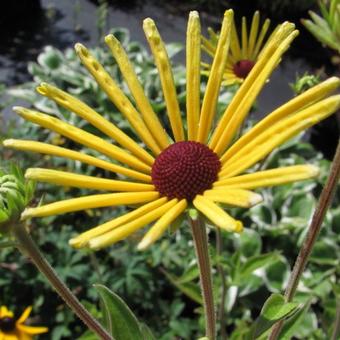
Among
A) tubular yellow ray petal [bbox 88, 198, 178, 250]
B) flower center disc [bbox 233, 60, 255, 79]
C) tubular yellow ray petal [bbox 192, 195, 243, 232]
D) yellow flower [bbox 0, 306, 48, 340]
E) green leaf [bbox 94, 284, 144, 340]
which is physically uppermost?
tubular yellow ray petal [bbox 88, 198, 178, 250]

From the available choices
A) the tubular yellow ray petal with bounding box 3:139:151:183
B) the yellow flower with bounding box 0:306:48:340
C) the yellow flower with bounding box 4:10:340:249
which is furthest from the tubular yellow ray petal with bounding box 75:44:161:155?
the yellow flower with bounding box 0:306:48:340

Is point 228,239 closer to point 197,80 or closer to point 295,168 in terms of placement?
point 197,80

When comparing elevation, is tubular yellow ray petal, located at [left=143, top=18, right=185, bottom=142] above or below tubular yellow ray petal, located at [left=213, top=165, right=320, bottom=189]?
above

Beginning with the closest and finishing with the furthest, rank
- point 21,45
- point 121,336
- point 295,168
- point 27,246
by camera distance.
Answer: point 295,168
point 27,246
point 121,336
point 21,45

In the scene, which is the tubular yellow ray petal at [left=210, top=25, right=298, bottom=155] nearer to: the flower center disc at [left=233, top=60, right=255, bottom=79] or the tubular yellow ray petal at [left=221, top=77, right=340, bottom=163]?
the tubular yellow ray petal at [left=221, top=77, right=340, bottom=163]

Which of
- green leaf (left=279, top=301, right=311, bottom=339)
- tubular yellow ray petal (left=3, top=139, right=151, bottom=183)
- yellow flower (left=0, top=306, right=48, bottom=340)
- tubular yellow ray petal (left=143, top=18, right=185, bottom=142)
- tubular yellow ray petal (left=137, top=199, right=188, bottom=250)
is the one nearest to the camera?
tubular yellow ray petal (left=137, top=199, right=188, bottom=250)

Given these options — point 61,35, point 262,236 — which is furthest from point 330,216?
point 61,35

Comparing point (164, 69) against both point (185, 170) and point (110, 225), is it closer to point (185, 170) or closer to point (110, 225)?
point (185, 170)
